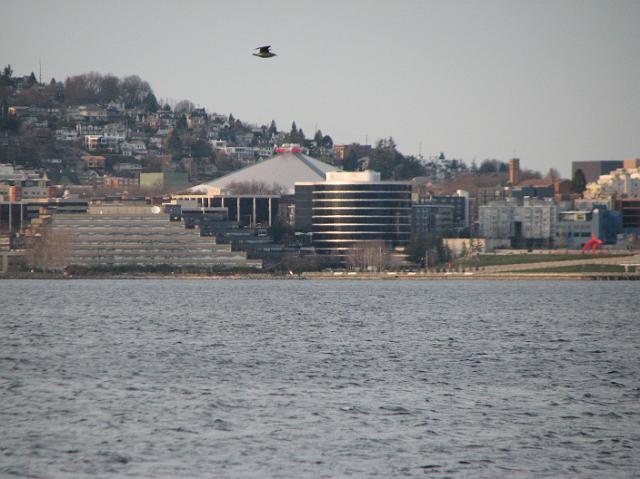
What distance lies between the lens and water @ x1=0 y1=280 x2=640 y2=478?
35406mm

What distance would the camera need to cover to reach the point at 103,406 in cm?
4406

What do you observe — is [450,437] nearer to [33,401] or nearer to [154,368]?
[33,401]

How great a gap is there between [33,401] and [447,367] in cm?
1719

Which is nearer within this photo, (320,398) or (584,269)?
(320,398)

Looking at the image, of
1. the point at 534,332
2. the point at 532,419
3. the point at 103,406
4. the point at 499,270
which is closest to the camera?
the point at 532,419

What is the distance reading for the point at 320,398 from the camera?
150 feet

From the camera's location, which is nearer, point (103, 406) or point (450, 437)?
point (450, 437)

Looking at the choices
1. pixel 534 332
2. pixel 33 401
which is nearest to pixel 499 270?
pixel 534 332

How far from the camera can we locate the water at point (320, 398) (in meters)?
35.4

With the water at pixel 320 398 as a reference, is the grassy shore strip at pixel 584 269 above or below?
below

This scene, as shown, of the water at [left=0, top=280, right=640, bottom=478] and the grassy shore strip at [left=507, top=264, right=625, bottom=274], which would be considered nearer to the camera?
the water at [left=0, top=280, right=640, bottom=478]

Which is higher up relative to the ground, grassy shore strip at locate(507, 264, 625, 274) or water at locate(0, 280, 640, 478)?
water at locate(0, 280, 640, 478)

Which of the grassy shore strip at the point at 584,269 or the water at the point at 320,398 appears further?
the grassy shore strip at the point at 584,269

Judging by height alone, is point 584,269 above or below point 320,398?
below
